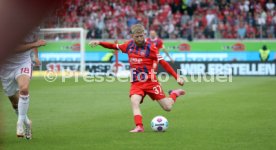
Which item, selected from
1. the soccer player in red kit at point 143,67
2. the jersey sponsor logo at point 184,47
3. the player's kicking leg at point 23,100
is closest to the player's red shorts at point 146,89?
the soccer player in red kit at point 143,67

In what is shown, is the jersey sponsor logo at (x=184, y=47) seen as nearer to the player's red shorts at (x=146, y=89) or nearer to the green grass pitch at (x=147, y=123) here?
the green grass pitch at (x=147, y=123)

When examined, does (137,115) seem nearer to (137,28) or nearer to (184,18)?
(137,28)

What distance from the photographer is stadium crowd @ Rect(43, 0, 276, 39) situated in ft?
120

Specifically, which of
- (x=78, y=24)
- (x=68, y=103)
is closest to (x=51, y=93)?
(x=68, y=103)

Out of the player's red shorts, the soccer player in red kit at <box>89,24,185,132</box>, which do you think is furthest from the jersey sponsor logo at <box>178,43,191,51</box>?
the player's red shorts

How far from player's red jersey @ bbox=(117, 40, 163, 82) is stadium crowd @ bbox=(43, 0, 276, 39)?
24.4 meters

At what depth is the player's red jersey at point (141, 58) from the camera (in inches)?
420

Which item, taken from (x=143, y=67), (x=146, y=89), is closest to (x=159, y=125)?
(x=146, y=89)

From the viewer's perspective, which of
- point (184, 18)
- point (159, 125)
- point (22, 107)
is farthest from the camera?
point (184, 18)

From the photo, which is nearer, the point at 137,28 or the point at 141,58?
the point at 137,28

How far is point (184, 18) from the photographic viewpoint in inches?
1495

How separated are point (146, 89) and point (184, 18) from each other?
1094 inches

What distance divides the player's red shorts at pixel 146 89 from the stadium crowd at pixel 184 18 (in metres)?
24.6

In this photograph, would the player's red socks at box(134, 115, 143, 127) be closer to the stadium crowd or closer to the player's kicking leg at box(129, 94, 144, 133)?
the player's kicking leg at box(129, 94, 144, 133)
